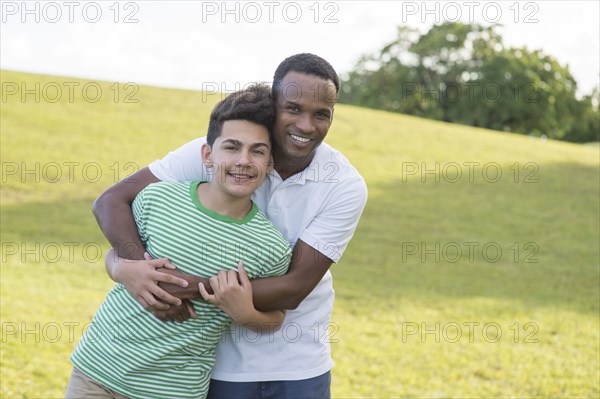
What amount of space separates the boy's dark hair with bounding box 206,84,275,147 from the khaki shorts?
0.99m

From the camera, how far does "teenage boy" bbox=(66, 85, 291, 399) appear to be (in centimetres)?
253

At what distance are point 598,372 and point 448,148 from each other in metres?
14.1

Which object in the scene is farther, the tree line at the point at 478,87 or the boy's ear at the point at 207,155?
the tree line at the point at 478,87

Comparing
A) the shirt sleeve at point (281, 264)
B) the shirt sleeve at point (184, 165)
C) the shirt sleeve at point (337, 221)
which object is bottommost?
the shirt sleeve at point (281, 264)

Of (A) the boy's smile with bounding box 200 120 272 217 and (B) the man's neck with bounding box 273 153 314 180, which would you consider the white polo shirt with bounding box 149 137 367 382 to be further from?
(A) the boy's smile with bounding box 200 120 272 217

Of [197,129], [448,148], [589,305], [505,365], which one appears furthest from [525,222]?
[197,129]

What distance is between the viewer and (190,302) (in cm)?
253

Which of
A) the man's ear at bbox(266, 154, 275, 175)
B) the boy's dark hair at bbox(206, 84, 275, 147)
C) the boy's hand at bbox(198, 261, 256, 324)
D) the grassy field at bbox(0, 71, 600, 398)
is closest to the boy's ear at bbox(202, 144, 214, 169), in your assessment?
the boy's dark hair at bbox(206, 84, 275, 147)

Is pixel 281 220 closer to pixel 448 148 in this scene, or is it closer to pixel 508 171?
pixel 508 171

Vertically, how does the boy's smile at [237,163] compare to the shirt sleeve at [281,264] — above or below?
above

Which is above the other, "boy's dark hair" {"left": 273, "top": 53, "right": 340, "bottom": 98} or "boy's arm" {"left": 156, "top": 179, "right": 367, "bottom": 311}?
"boy's dark hair" {"left": 273, "top": 53, "right": 340, "bottom": 98}

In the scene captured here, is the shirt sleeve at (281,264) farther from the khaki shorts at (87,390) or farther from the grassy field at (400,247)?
the grassy field at (400,247)

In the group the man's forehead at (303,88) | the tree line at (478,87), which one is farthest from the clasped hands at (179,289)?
the tree line at (478,87)

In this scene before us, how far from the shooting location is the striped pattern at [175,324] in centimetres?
253
